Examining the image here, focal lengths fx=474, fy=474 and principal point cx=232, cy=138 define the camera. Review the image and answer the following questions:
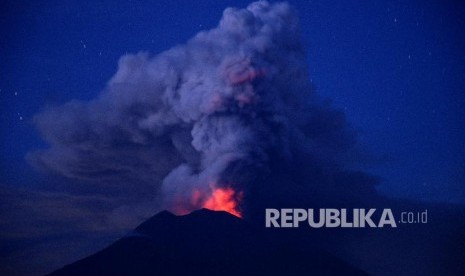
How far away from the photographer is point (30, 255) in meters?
6.65

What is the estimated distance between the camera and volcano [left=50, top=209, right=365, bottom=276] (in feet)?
22.0

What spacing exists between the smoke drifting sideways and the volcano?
0.36 metres

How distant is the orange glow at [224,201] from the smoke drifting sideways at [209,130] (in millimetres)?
62

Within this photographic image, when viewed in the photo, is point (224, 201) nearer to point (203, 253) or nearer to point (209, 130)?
point (203, 253)

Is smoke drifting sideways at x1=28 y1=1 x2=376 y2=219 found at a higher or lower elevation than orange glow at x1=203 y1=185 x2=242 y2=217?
higher

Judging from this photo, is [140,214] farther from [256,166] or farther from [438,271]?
[438,271]

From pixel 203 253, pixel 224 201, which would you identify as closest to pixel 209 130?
pixel 224 201

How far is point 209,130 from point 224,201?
1058 millimetres

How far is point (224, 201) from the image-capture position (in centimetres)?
684

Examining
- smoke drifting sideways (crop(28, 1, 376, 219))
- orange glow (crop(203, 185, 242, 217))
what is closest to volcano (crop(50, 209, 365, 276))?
orange glow (crop(203, 185, 242, 217))

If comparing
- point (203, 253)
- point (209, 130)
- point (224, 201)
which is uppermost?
point (209, 130)

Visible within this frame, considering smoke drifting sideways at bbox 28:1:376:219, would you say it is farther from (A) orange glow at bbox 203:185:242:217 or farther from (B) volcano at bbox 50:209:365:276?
(B) volcano at bbox 50:209:365:276

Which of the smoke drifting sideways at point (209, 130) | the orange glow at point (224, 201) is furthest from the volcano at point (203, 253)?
the smoke drifting sideways at point (209, 130)

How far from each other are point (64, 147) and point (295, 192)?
3.39 meters
